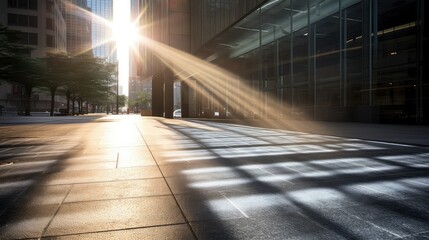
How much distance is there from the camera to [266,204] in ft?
11.6

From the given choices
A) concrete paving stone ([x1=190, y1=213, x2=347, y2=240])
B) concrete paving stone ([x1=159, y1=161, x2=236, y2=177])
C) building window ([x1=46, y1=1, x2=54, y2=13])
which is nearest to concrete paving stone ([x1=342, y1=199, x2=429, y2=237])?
concrete paving stone ([x1=190, y1=213, x2=347, y2=240])

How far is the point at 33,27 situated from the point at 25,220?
8798 cm

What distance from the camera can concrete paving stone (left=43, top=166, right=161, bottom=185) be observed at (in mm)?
4750

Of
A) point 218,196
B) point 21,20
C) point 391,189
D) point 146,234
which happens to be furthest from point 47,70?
point 21,20

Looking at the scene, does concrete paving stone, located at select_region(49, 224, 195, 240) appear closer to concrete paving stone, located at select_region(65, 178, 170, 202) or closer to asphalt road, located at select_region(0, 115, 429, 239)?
asphalt road, located at select_region(0, 115, 429, 239)

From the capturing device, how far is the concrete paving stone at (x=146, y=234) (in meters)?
2.69

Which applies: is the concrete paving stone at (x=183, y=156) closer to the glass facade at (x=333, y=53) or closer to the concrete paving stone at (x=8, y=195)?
the concrete paving stone at (x=8, y=195)

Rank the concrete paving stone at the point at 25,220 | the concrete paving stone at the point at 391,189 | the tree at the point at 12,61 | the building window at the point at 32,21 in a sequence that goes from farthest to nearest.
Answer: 1. the building window at the point at 32,21
2. the tree at the point at 12,61
3. the concrete paving stone at the point at 391,189
4. the concrete paving stone at the point at 25,220

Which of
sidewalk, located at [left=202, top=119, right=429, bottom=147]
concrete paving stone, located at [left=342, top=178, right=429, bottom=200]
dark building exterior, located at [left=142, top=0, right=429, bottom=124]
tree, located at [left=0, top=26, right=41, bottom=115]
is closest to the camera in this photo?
concrete paving stone, located at [left=342, top=178, right=429, bottom=200]

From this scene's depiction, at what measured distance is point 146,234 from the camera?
276 cm

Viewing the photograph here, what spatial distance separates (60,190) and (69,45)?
160875 mm

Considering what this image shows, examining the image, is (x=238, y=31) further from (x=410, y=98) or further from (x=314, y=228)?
(x=314, y=228)

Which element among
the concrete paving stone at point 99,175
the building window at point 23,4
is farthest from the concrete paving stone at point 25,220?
the building window at point 23,4

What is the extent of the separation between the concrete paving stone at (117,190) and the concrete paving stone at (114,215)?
0.21 metres
